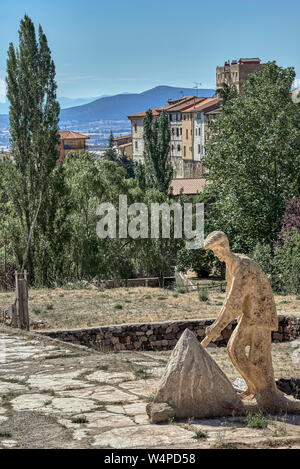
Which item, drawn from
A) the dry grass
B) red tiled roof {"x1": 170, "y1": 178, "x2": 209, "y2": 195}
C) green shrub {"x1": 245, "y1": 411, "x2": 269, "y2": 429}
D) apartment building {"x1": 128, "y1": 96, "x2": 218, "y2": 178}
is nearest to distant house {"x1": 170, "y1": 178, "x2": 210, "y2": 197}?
red tiled roof {"x1": 170, "y1": 178, "x2": 209, "y2": 195}

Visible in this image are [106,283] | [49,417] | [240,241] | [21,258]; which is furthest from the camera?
[240,241]

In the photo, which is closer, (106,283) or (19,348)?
(19,348)

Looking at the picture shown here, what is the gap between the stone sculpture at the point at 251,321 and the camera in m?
9.88

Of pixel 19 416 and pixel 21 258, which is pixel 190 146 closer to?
pixel 21 258

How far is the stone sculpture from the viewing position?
9.88 meters

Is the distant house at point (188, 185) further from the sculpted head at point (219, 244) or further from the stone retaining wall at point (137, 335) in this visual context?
the sculpted head at point (219, 244)

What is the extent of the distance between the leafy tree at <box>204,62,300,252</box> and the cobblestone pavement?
78.9 ft

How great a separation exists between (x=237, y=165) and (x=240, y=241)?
381 cm

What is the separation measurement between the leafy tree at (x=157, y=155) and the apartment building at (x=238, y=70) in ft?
149

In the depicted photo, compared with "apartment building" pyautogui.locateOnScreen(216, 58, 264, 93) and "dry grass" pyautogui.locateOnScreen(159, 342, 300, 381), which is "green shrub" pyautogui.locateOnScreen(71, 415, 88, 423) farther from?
"apartment building" pyautogui.locateOnScreen(216, 58, 264, 93)

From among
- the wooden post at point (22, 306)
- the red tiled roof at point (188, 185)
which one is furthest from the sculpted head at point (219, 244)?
the red tiled roof at point (188, 185)

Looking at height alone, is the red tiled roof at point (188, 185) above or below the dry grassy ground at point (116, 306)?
above

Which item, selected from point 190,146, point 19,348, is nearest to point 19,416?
point 19,348
